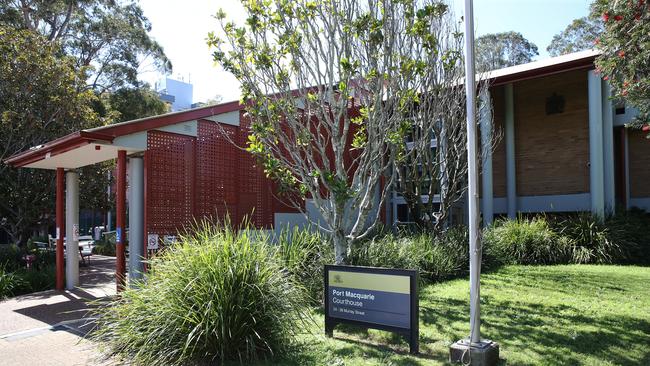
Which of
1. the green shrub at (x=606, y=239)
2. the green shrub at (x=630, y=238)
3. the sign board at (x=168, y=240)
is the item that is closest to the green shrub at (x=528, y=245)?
the green shrub at (x=606, y=239)

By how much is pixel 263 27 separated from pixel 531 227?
9350mm

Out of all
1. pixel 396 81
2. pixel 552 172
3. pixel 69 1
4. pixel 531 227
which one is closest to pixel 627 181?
pixel 552 172

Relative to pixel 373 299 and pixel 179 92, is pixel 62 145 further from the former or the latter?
pixel 179 92

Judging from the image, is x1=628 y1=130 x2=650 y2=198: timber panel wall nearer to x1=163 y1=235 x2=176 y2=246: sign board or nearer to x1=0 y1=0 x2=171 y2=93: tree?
x1=163 y1=235 x2=176 y2=246: sign board

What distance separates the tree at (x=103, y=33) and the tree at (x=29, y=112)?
10.7 m

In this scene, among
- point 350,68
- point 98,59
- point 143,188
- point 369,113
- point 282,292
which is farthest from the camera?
point 98,59

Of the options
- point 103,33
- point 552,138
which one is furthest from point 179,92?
point 552,138

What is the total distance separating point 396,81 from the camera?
8.47 m

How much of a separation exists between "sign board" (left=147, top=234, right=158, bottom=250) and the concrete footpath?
1208mm

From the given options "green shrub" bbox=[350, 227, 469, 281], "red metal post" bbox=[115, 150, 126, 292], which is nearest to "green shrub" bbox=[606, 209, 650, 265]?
"green shrub" bbox=[350, 227, 469, 281]

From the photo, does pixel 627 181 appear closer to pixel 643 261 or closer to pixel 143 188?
pixel 643 261

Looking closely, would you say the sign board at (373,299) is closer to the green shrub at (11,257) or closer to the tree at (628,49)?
the tree at (628,49)

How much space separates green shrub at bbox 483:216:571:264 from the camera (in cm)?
1327

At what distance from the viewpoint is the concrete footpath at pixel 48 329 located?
662 centimetres
